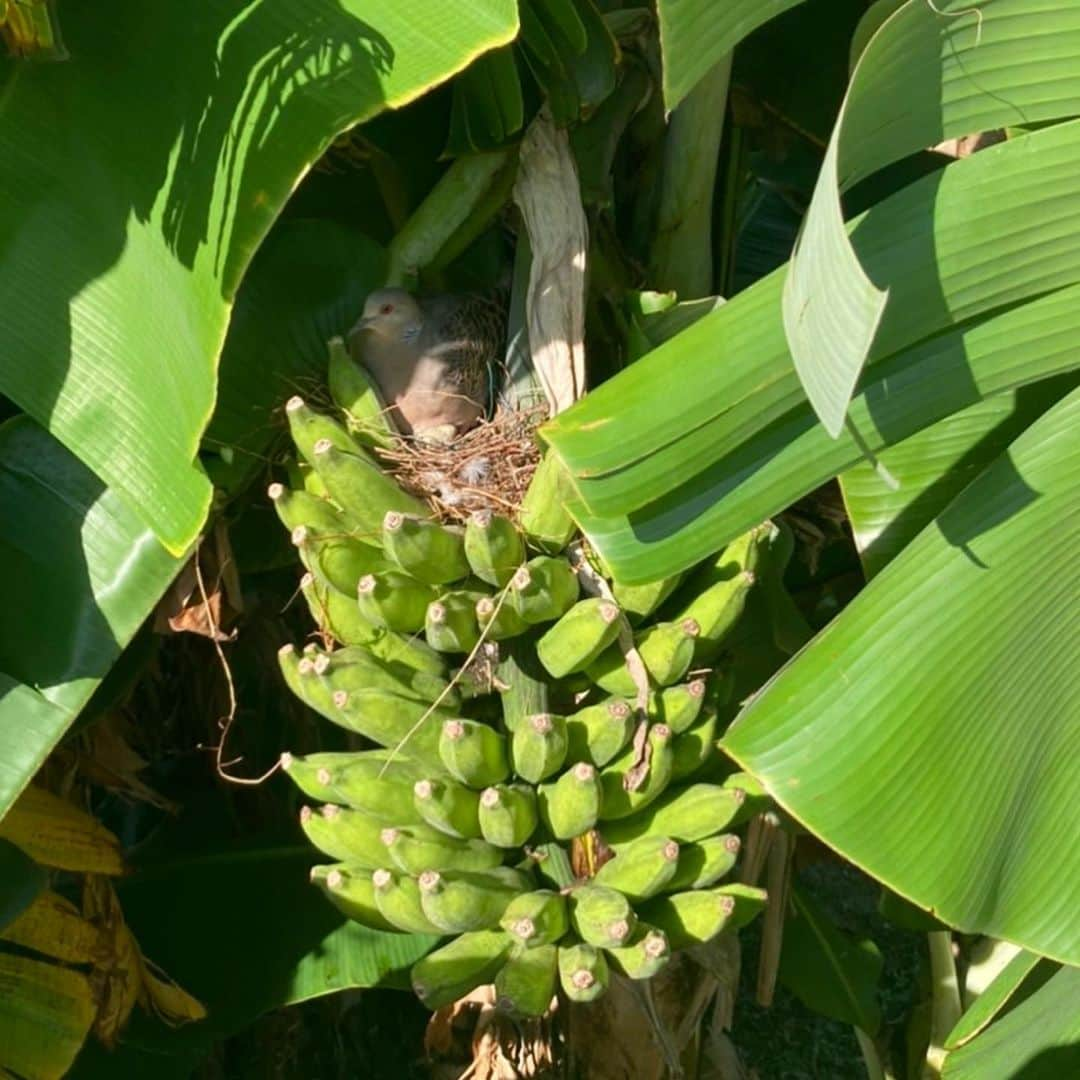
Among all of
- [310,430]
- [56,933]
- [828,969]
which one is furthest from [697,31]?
[828,969]

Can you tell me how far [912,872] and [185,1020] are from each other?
0.74 m

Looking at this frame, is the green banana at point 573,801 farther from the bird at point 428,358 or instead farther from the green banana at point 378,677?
the bird at point 428,358

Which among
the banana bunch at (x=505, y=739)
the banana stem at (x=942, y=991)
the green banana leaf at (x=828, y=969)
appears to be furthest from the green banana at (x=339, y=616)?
the banana stem at (x=942, y=991)

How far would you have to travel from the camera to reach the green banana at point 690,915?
41.1 inches

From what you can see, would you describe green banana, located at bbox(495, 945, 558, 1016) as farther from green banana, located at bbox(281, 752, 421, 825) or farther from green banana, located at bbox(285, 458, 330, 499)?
green banana, located at bbox(285, 458, 330, 499)

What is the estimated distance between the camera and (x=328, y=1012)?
2.36 metres

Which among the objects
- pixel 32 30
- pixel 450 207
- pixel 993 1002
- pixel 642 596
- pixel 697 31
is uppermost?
pixel 32 30

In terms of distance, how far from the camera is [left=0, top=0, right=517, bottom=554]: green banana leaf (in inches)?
35.8

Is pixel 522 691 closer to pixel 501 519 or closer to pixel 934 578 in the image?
pixel 501 519

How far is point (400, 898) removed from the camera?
1.00 meters

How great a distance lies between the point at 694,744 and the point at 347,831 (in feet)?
0.79

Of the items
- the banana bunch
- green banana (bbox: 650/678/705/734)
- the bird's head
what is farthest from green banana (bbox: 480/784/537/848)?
the bird's head

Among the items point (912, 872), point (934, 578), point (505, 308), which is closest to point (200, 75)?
point (505, 308)

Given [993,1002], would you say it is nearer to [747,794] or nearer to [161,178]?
[747,794]
